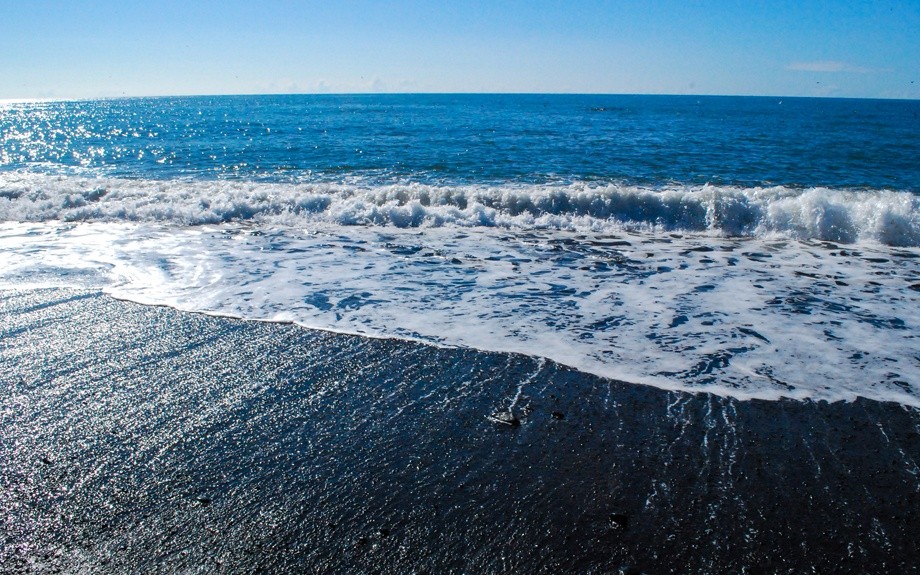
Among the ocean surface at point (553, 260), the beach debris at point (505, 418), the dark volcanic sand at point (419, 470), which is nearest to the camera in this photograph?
the dark volcanic sand at point (419, 470)

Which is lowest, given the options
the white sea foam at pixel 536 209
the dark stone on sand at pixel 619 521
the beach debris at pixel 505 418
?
the dark stone on sand at pixel 619 521

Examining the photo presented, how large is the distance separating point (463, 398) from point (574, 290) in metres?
3.10

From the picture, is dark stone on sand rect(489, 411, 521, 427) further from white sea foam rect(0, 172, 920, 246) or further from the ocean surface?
white sea foam rect(0, 172, 920, 246)

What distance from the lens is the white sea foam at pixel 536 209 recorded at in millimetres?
10594

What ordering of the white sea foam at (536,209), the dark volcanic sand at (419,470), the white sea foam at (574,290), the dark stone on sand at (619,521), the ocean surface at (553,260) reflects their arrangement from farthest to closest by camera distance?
the white sea foam at (536,209) < the ocean surface at (553,260) < the white sea foam at (574,290) < the dark stone on sand at (619,521) < the dark volcanic sand at (419,470)

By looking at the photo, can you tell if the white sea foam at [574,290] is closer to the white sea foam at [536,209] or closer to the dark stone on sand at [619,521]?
the white sea foam at [536,209]

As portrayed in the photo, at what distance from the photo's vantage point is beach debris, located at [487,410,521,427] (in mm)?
4062

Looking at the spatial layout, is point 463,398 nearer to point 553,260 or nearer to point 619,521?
point 619,521

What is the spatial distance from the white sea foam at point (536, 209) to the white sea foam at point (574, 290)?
0.71m

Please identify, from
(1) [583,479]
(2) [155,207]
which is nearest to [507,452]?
(1) [583,479]

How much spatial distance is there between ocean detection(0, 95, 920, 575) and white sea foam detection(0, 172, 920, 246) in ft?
0.48

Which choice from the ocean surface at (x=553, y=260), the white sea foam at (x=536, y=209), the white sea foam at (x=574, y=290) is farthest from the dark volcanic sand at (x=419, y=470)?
the white sea foam at (x=536, y=209)

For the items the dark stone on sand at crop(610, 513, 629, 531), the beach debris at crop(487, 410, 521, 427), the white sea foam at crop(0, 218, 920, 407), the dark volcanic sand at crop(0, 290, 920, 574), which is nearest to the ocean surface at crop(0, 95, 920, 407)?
the white sea foam at crop(0, 218, 920, 407)

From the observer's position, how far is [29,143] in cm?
3509
